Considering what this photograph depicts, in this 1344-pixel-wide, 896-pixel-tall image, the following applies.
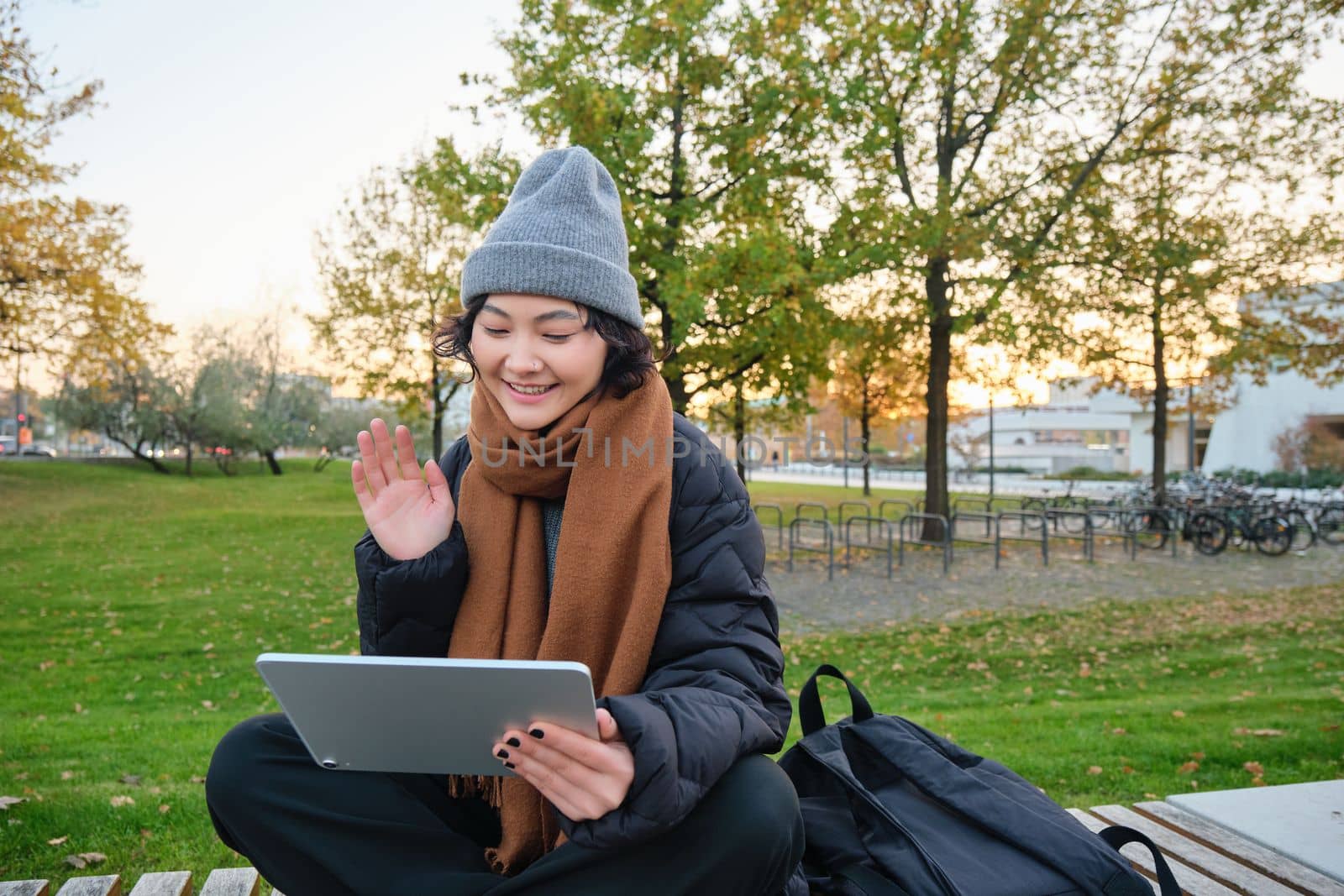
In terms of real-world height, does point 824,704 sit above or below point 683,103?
below

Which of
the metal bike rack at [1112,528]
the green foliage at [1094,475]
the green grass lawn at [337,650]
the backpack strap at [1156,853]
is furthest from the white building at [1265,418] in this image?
the backpack strap at [1156,853]

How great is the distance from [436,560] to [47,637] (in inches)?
323

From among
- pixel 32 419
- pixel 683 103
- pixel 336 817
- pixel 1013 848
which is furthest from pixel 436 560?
pixel 32 419

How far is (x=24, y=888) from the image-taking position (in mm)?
2062

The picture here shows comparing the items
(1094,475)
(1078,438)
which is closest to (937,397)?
(1094,475)

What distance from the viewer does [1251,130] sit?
13602 millimetres

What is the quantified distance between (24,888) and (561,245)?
1952 mm

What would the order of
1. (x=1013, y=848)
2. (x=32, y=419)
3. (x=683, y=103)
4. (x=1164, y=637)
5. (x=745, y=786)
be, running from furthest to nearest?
(x=32, y=419)
(x=683, y=103)
(x=1164, y=637)
(x=1013, y=848)
(x=745, y=786)

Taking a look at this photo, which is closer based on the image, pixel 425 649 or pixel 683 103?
pixel 425 649

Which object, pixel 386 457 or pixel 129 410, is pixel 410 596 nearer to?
pixel 386 457

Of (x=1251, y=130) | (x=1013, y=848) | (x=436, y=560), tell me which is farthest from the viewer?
(x=1251, y=130)

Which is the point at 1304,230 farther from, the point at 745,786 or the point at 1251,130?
the point at 745,786

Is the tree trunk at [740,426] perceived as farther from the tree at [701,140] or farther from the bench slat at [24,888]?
the bench slat at [24,888]

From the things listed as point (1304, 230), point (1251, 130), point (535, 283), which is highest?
point (1251, 130)
